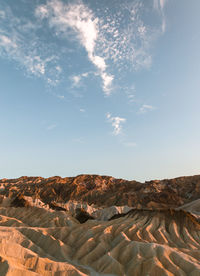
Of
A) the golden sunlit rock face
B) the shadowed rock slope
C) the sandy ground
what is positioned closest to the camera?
the sandy ground

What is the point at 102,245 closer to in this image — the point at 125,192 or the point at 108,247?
the point at 108,247

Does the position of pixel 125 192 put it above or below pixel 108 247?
above

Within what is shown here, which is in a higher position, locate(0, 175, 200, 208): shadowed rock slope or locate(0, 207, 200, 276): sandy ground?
locate(0, 175, 200, 208): shadowed rock slope

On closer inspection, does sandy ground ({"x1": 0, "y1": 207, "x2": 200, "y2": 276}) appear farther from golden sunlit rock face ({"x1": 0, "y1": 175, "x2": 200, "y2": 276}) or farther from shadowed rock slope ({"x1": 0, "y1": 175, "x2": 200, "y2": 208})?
shadowed rock slope ({"x1": 0, "y1": 175, "x2": 200, "y2": 208})

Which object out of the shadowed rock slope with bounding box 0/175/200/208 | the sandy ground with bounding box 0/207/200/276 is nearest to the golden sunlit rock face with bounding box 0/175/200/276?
the sandy ground with bounding box 0/207/200/276

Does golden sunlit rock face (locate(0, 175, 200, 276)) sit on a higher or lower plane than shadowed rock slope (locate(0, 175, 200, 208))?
lower

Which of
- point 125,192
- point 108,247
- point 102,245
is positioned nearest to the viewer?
point 102,245

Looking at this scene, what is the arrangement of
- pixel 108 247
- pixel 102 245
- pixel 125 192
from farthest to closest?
pixel 125 192 → pixel 108 247 → pixel 102 245

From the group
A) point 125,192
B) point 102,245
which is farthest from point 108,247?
point 125,192

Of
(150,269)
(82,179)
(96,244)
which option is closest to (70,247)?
(96,244)

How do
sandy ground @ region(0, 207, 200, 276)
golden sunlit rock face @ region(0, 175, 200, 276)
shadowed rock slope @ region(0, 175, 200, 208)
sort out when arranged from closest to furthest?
sandy ground @ region(0, 207, 200, 276), golden sunlit rock face @ region(0, 175, 200, 276), shadowed rock slope @ region(0, 175, 200, 208)

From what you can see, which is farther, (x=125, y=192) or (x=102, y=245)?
(x=125, y=192)

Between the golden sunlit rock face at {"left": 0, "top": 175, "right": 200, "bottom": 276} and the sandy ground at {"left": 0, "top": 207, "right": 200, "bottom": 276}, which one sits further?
the golden sunlit rock face at {"left": 0, "top": 175, "right": 200, "bottom": 276}

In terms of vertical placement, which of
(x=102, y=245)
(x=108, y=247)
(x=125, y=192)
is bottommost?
(x=108, y=247)
